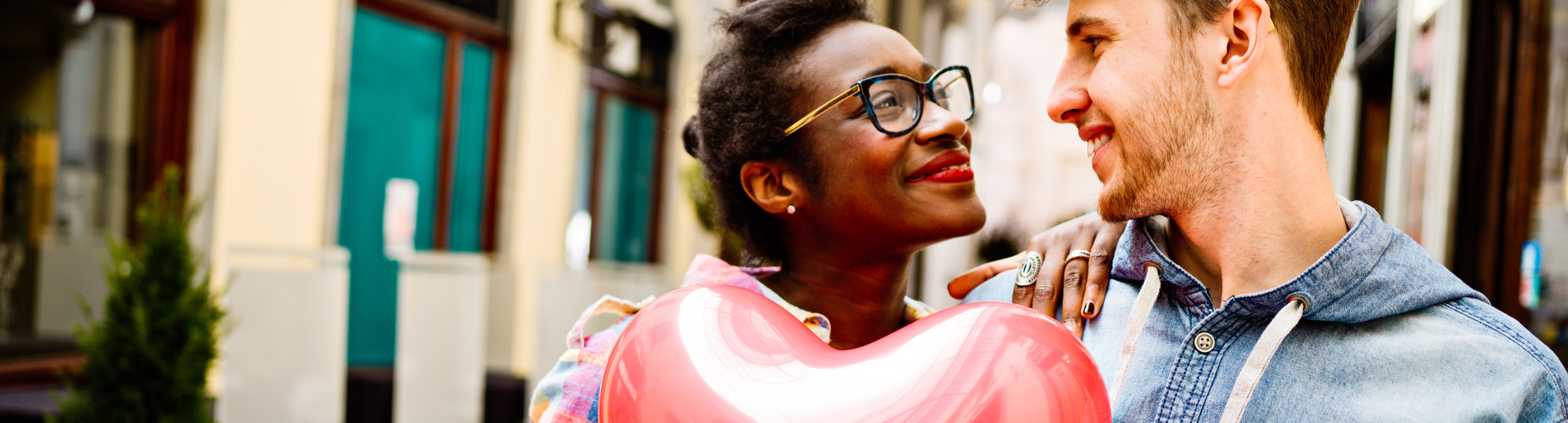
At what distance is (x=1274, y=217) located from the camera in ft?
4.14

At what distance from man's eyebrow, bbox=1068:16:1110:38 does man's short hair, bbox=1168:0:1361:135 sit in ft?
0.27

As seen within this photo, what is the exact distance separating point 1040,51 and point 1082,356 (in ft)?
27.7

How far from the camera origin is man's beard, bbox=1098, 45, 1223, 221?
1266 millimetres

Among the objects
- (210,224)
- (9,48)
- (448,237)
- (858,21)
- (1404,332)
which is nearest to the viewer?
(1404,332)

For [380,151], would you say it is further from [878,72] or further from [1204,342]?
[1204,342]

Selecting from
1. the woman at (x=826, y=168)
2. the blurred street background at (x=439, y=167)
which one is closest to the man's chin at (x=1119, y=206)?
the woman at (x=826, y=168)

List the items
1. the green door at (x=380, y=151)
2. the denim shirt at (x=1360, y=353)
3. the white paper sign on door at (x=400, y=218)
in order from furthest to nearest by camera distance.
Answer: the white paper sign on door at (x=400, y=218)
the green door at (x=380, y=151)
the denim shirt at (x=1360, y=353)

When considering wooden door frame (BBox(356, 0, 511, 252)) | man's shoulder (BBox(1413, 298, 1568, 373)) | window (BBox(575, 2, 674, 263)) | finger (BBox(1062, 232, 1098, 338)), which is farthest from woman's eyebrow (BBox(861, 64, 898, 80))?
window (BBox(575, 2, 674, 263))

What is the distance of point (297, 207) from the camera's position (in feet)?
17.0

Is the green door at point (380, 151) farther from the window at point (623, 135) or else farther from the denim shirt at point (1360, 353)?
the denim shirt at point (1360, 353)

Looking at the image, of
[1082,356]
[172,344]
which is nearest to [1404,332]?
[1082,356]

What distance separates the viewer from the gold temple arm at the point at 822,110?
1.59m

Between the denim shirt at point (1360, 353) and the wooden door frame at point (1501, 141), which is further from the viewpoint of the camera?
the wooden door frame at point (1501, 141)

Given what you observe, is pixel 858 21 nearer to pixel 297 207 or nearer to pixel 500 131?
pixel 297 207
